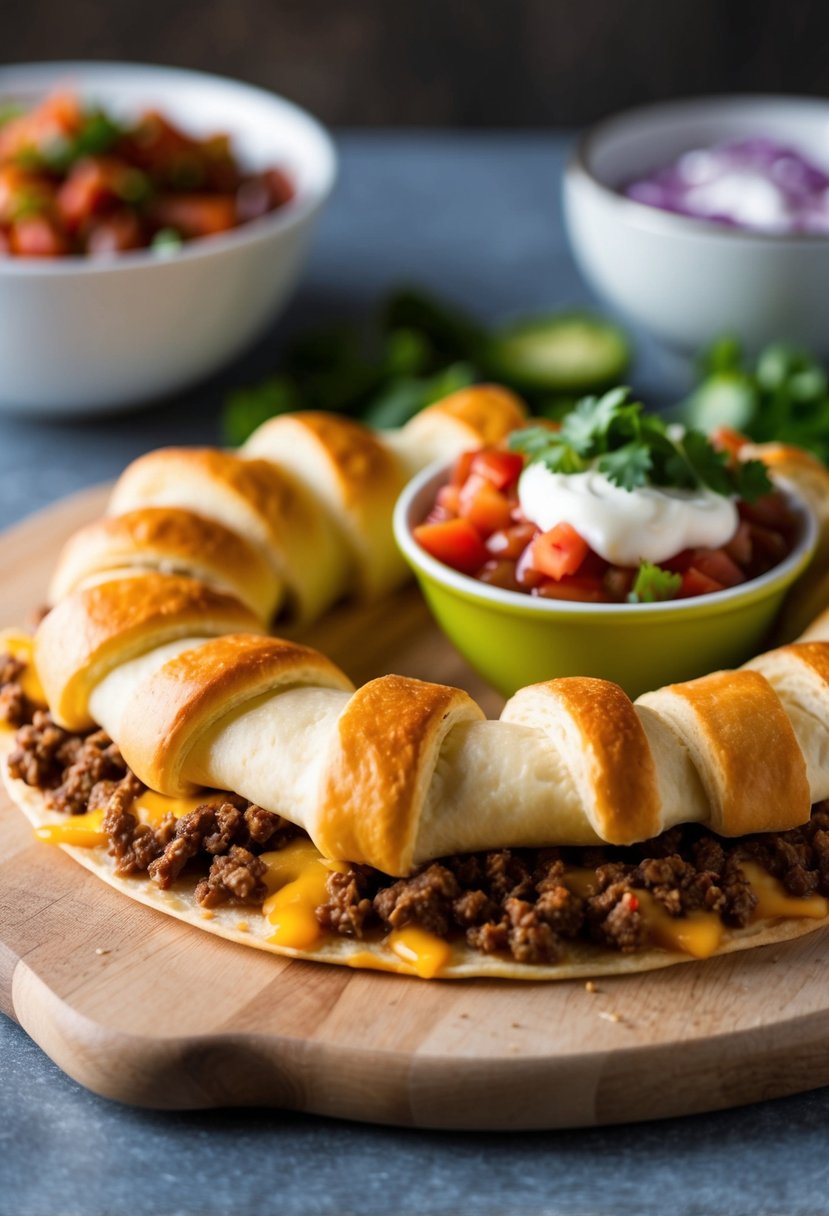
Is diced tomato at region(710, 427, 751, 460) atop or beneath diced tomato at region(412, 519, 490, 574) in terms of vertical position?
atop

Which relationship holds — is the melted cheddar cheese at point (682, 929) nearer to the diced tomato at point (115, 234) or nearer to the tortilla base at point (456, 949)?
the tortilla base at point (456, 949)

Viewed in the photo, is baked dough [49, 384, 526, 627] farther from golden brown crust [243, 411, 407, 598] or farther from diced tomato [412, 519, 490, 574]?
diced tomato [412, 519, 490, 574]

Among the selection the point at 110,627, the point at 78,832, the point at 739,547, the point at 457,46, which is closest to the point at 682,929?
the point at 739,547

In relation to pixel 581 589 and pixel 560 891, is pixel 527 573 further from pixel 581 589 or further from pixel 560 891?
pixel 560 891

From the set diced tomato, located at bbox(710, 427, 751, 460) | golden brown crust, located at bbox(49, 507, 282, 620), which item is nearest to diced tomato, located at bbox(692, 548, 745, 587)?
diced tomato, located at bbox(710, 427, 751, 460)

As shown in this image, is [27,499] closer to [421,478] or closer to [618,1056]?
[421,478]

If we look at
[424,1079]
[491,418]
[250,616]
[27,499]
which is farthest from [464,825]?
[27,499]

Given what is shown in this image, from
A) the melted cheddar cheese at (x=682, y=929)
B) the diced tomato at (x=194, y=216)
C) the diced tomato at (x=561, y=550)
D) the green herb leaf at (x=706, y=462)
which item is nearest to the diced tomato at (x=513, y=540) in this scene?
the diced tomato at (x=561, y=550)
